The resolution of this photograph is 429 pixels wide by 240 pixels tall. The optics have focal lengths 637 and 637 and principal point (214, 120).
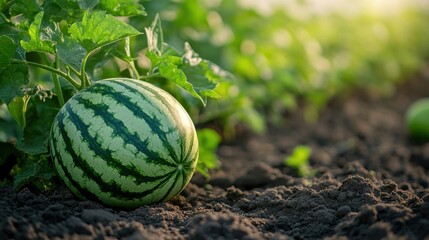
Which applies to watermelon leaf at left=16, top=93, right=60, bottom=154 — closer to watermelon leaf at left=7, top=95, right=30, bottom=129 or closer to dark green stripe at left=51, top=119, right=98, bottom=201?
watermelon leaf at left=7, top=95, right=30, bottom=129

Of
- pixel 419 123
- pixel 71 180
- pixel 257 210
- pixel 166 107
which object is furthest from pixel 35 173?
pixel 419 123

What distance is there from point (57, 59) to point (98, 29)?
0.30m

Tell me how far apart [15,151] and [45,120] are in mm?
244

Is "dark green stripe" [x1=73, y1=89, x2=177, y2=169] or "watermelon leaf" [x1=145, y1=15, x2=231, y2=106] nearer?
"dark green stripe" [x1=73, y1=89, x2=177, y2=169]

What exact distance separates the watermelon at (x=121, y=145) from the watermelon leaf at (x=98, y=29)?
256 millimetres

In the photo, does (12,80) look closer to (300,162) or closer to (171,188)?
(171,188)

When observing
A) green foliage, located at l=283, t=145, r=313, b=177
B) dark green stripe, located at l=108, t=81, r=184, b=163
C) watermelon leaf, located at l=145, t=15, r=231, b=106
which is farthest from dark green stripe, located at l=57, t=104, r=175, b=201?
A: green foliage, located at l=283, t=145, r=313, b=177

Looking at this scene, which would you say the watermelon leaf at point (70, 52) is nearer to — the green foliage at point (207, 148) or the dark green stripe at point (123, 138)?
the dark green stripe at point (123, 138)

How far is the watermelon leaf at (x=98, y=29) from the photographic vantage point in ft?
8.97

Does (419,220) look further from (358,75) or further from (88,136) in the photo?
(358,75)

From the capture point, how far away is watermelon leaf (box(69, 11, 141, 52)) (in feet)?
8.97

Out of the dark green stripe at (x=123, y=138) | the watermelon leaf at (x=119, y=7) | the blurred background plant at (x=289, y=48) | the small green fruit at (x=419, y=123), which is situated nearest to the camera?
the dark green stripe at (x=123, y=138)

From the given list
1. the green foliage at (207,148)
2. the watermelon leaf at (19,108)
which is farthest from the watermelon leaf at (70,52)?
the green foliage at (207,148)

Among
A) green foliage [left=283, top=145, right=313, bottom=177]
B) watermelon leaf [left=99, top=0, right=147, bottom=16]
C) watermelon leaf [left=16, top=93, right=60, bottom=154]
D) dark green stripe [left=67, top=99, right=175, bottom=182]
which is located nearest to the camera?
dark green stripe [left=67, top=99, right=175, bottom=182]
